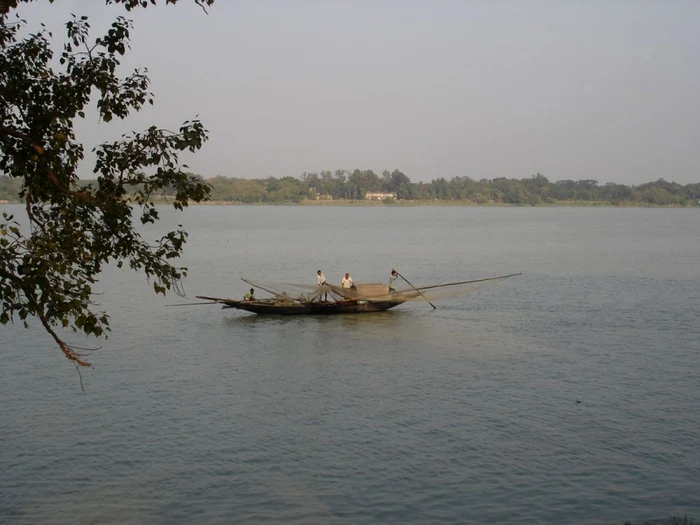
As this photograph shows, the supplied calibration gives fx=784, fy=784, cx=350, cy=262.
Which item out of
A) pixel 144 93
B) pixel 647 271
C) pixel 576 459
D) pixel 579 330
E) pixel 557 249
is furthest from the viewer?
pixel 557 249

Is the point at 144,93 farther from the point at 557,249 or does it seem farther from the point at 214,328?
the point at 557,249

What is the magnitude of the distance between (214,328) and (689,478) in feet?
51.0

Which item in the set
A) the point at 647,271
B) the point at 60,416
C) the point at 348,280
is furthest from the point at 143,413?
the point at 647,271

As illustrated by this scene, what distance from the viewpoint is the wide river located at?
38.1ft

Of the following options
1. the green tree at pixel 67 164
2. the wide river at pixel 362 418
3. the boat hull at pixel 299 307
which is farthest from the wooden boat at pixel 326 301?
the green tree at pixel 67 164

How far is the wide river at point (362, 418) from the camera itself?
11602 mm

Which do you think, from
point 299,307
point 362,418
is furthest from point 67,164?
point 299,307

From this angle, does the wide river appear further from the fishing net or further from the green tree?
the green tree

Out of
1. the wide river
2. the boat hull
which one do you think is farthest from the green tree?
the boat hull

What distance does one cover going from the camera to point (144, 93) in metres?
9.04

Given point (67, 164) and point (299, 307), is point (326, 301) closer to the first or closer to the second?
point (299, 307)

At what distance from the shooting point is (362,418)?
50.0ft

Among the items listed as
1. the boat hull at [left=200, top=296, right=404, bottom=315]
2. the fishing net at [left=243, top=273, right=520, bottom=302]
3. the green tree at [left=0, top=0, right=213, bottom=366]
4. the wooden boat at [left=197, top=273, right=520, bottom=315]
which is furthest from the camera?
the fishing net at [left=243, top=273, right=520, bottom=302]

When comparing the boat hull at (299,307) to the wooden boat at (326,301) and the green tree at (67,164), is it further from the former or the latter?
the green tree at (67,164)
